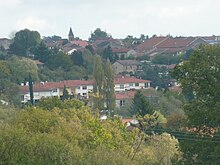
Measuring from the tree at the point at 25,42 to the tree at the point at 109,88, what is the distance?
2972 centimetres

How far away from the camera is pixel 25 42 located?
7675 cm

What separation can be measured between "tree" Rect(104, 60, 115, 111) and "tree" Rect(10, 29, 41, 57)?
2972 centimetres

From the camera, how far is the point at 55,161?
14430 mm

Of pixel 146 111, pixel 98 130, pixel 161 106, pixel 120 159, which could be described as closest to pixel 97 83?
pixel 161 106

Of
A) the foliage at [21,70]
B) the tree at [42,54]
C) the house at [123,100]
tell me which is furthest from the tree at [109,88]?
the tree at [42,54]

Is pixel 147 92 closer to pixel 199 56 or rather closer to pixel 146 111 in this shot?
pixel 146 111

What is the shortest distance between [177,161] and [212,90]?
179 centimetres

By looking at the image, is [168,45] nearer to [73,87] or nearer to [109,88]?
[73,87]

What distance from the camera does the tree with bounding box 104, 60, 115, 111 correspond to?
4362 centimetres

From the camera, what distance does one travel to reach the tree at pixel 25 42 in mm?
75062

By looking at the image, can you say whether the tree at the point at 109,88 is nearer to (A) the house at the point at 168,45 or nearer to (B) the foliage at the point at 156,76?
(B) the foliage at the point at 156,76

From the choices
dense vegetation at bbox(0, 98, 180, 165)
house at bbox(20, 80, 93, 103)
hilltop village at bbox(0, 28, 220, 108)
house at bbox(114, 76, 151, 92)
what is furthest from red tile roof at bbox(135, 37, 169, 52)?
dense vegetation at bbox(0, 98, 180, 165)

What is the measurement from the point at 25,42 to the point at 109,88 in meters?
33.7

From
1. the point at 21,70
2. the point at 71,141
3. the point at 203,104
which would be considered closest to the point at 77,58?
Result: the point at 21,70
